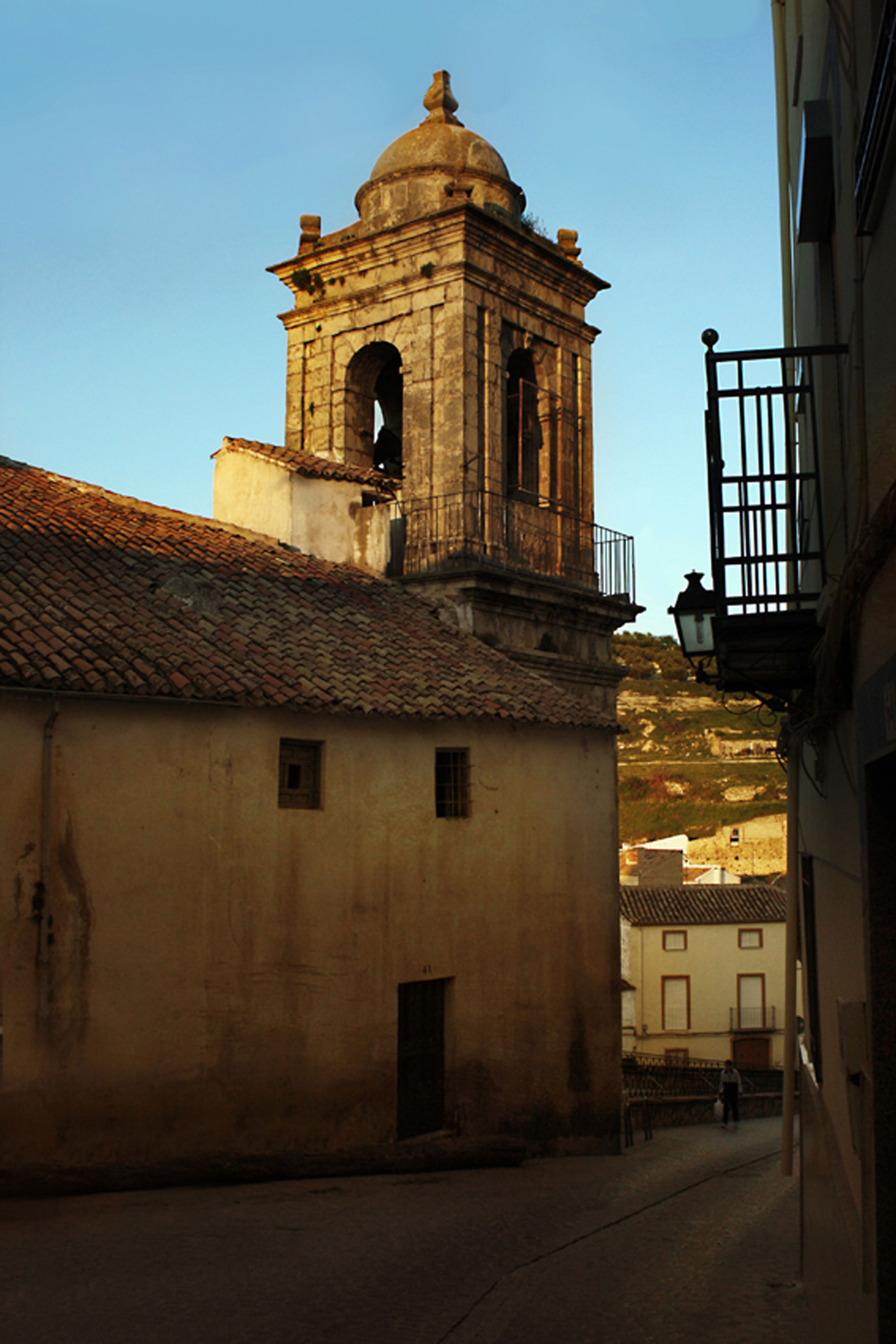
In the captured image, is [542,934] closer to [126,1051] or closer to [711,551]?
[126,1051]

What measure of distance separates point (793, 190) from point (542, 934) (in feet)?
29.7

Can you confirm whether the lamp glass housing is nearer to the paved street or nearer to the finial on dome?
the paved street

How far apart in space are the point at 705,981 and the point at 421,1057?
27709mm

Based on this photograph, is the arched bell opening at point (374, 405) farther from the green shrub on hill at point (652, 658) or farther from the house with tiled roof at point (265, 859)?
the green shrub on hill at point (652, 658)

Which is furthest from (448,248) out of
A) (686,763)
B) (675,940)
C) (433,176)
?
(686,763)

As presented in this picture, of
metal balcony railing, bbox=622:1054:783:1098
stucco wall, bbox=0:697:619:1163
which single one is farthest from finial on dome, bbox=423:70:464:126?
metal balcony railing, bbox=622:1054:783:1098

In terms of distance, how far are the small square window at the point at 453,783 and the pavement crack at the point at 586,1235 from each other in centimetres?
465

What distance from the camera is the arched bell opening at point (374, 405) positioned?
20672 mm

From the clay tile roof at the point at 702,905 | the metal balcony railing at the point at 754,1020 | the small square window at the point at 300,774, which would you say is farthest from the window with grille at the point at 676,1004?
the small square window at the point at 300,774

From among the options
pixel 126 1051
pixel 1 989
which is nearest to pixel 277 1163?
pixel 126 1051

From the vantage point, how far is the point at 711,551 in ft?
20.6

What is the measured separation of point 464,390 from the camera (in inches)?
745

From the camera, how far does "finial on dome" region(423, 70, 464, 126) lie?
2167cm

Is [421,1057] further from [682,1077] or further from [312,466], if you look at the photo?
[682,1077]
